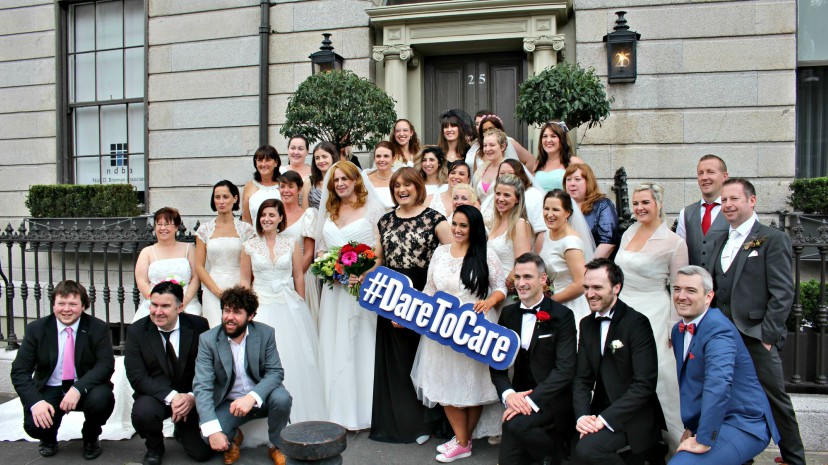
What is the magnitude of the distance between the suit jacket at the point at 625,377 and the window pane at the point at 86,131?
10.2 metres

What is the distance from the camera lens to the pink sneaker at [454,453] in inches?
190

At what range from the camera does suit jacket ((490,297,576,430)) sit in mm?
4383

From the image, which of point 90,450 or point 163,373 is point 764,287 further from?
point 90,450

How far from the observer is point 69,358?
5.18 m

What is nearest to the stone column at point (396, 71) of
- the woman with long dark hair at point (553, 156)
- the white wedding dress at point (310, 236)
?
the woman with long dark hair at point (553, 156)

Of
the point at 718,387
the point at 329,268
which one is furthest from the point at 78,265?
the point at 718,387

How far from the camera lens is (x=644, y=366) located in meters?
4.11

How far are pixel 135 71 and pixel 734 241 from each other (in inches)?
402

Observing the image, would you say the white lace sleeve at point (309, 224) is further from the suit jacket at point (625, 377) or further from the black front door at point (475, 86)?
the black front door at point (475, 86)

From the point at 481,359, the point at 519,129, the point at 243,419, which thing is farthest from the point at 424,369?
the point at 519,129

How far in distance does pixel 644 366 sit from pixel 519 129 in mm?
6015

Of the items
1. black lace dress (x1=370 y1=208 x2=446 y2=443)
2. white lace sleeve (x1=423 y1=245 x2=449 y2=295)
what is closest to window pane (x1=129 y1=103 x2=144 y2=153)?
black lace dress (x1=370 y1=208 x2=446 y2=443)

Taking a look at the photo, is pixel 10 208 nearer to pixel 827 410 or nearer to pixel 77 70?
pixel 77 70

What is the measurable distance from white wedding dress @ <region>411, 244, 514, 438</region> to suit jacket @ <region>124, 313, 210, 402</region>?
1.84 metres
